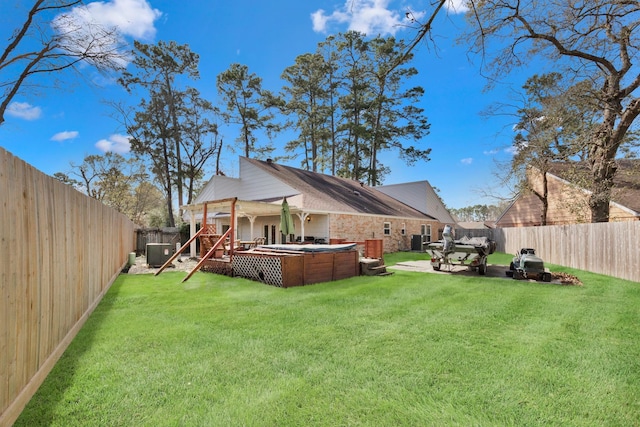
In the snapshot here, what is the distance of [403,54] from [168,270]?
10.3 m

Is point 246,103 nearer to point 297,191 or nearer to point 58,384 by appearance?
point 297,191

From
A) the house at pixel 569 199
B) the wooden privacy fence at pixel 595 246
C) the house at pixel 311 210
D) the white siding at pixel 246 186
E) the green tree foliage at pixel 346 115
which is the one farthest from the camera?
the green tree foliage at pixel 346 115

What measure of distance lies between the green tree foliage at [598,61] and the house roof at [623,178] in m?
0.63

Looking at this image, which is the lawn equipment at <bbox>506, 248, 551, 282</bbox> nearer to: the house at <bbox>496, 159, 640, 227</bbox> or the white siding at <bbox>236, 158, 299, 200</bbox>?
the house at <bbox>496, 159, 640, 227</bbox>

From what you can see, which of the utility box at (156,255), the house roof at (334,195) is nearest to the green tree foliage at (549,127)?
the house roof at (334,195)

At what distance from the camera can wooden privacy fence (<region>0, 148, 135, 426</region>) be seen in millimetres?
2217

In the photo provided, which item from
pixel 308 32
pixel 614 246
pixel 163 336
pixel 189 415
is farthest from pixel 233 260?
pixel 614 246

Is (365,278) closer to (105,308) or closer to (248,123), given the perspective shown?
(105,308)

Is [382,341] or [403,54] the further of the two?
[382,341]

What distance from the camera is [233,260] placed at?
9516 mm

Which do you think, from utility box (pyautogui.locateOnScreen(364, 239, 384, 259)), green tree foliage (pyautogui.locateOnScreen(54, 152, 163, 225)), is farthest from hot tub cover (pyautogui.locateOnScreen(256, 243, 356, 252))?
green tree foliage (pyautogui.locateOnScreen(54, 152, 163, 225))

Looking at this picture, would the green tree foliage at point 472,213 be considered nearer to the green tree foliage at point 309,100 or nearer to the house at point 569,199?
the house at point 569,199

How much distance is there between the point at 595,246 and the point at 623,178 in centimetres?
934

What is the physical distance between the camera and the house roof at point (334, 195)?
17562 mm
